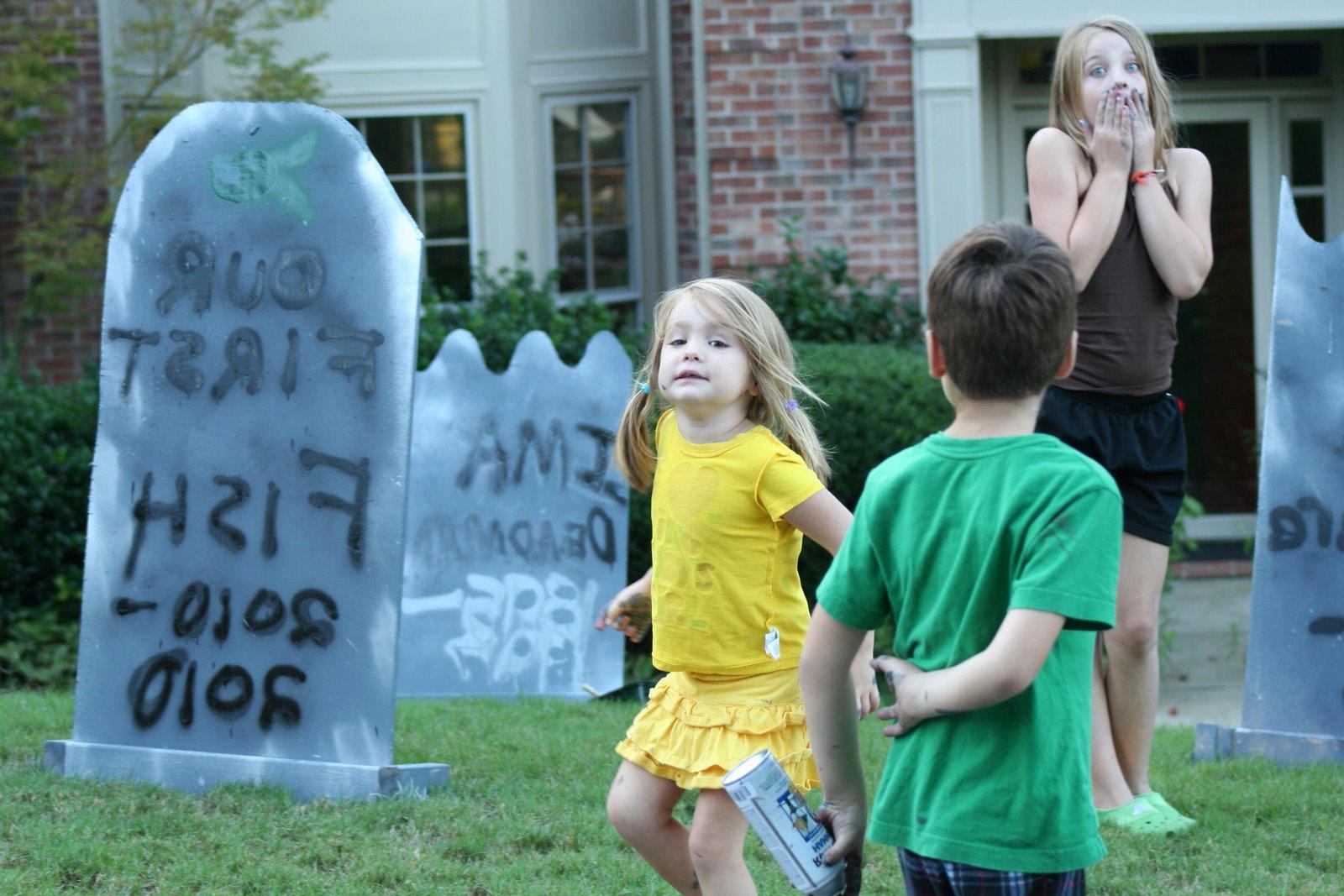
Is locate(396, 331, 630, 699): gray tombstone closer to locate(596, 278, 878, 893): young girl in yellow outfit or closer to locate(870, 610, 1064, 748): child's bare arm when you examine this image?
locate(596, 278, 878, 893): young girl in yellow outfit

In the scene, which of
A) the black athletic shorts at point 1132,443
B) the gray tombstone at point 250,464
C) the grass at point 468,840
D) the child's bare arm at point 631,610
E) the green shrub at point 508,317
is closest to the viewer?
the child's bare arm at point 631,610

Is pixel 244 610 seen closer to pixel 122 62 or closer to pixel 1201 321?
pixel 122 62

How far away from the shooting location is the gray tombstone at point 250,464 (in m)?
3.93

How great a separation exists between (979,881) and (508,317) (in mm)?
5713

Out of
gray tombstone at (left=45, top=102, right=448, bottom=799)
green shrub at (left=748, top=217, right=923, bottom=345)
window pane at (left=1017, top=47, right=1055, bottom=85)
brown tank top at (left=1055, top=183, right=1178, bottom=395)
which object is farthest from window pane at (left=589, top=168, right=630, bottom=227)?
brown tank top at (left=1055, top=183, right=1178, bottom=395)

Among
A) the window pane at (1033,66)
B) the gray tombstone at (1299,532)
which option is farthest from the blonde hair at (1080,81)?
the window pane at (1033,66)

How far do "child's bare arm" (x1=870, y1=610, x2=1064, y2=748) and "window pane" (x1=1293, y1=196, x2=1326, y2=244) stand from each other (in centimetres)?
794

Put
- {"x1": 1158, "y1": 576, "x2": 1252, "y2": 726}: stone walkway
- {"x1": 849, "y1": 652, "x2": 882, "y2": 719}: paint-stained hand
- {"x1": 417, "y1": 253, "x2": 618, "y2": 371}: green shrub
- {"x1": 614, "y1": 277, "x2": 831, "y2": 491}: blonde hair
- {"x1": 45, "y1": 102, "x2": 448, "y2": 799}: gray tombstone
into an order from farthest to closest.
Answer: {"x1": 417, "y1": 253, "x2": 618, "y2": 371}: green shrub
{"x1": 1158, "y1": 576, "x2": 1252, "y2": 726}: stone walkway
{"x1": 45, "y1": 102, "x2": 448, "y2": 799}: gray tombstone
{"x1": 614, "y1": 277, "x2": 831, "y2": 491}: blonde hair
{"x1": 849, "y1": 652, "x2": 882, "y2": 719}: paint-stained hand

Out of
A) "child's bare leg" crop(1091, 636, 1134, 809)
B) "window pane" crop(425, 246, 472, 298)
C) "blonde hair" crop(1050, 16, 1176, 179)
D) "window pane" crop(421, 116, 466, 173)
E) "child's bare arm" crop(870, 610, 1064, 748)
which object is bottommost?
"child's bare leg" crop(1091, 636, 1134, 809)

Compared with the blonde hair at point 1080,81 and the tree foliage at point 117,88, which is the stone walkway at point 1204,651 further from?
the tree foliage at point 117,88

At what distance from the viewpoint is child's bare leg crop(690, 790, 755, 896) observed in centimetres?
270

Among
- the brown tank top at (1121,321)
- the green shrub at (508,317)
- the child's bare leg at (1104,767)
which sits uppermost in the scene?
the green shrub at (508,317)

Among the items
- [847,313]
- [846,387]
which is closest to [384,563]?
[846,387]

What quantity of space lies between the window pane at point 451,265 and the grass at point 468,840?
530 centimetres
